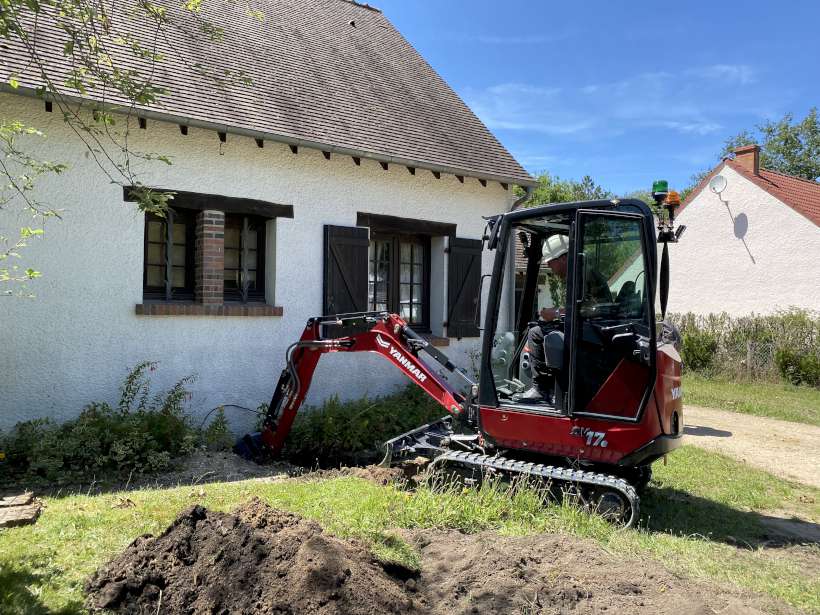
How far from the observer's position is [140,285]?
7.48 metres

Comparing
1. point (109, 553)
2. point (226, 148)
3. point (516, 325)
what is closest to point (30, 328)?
point (226, 148)

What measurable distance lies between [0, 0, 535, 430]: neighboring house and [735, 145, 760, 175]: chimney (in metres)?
11.7

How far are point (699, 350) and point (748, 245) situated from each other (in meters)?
4.04

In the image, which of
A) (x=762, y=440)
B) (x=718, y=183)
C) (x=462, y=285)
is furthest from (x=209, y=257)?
(x=718, y=183)

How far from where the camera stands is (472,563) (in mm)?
3828

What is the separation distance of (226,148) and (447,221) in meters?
3.62

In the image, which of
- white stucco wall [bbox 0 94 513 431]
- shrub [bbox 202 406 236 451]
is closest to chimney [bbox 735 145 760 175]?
white stucco wall [bbox 0 94 513 431]

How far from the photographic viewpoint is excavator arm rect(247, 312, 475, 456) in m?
6.24

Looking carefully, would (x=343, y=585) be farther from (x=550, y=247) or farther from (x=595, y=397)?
(x=550, y=247)

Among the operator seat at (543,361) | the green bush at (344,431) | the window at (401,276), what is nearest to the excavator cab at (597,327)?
the operator seat at (543,361)

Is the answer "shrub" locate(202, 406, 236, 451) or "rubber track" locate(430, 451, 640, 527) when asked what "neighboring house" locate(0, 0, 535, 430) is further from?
"rubber track" locate(430, 451, 640, 527)

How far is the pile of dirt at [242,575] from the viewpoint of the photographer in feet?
10.5

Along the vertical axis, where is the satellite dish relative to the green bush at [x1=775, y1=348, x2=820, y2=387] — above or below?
above

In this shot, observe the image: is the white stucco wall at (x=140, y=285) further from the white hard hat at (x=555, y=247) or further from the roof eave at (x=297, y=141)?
the white hard hat at (x=555, y=247)
